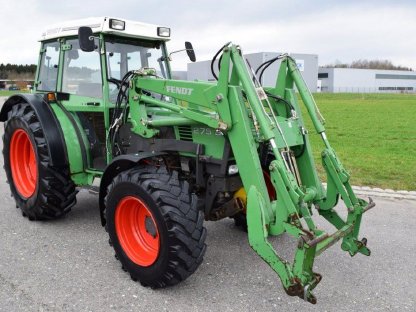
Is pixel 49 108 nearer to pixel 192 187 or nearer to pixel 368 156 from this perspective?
pixel 192 187

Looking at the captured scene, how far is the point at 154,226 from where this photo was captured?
381 cm

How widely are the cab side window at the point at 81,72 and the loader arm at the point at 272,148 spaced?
65 centimetres

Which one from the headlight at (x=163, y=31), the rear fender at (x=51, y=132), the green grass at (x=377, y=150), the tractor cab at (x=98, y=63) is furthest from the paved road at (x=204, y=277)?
the green grass at (x=377, y=150)

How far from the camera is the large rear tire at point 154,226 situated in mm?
3467

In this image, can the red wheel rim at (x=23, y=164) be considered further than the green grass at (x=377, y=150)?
No

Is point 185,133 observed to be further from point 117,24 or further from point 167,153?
point 117,24

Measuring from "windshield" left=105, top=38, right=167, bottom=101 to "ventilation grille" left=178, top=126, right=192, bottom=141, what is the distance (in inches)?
40.5

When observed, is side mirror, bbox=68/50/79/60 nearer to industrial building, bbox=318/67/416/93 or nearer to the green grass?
the green grass

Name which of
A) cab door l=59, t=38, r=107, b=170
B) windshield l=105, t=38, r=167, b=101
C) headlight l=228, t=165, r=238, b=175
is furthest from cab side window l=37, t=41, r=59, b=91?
headlight l=228, t=165, r=238, b=175

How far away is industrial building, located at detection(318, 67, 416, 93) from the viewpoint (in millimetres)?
90062

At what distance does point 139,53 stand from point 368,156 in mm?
6940

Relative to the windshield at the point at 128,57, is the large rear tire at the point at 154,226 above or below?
below

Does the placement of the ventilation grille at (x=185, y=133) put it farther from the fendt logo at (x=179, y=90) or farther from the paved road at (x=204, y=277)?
the paved road at (x=204, y=277)

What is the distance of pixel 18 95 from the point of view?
215 inches
